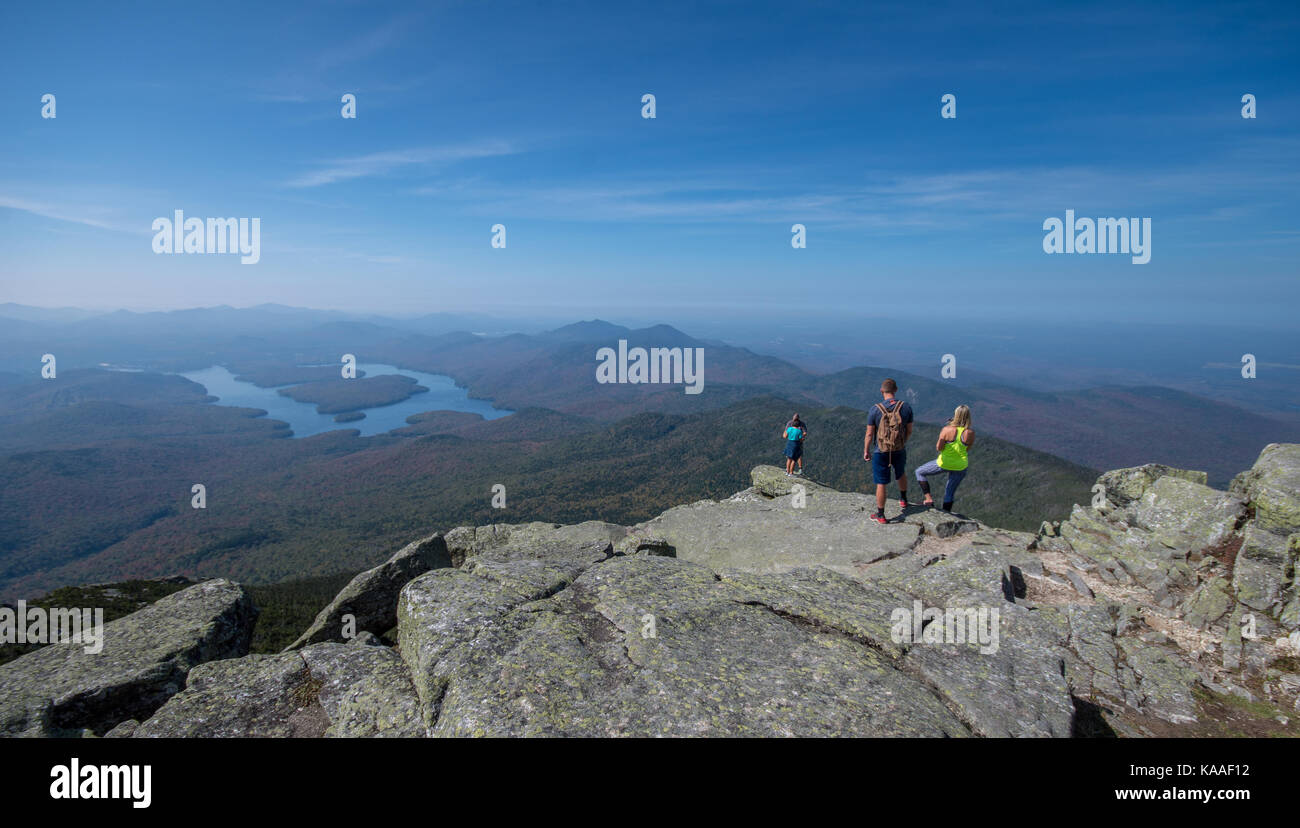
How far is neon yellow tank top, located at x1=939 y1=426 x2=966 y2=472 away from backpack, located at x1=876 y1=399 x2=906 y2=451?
1425mm

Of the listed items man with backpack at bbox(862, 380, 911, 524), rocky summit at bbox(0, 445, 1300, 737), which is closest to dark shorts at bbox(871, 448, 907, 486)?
man with backpack at bbox(862, 380, 911, 524)

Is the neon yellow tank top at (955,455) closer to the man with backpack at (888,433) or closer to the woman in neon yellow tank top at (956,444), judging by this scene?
the woman in neon yellow tank top at (956,444)

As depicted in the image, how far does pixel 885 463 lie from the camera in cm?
1566

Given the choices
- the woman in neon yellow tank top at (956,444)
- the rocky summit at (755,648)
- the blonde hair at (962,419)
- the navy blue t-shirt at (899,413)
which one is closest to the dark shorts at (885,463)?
the navy blue t-shirt at (899,413)

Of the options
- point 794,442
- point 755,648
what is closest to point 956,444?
point 794,442

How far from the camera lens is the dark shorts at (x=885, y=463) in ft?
50.9

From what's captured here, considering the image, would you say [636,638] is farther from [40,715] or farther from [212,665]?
[40,715]

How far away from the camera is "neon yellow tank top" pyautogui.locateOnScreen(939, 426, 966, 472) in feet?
49.9

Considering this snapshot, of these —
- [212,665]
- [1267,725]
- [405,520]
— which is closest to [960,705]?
[1267,725]

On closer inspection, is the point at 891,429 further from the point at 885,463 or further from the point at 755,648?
the point at 755,648

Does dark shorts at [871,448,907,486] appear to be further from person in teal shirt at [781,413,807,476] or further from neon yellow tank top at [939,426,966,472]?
person in teal shirt at [781,413,807,476]

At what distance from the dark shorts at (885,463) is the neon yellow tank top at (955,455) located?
1.14 meters

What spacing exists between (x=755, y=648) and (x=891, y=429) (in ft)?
32.7
